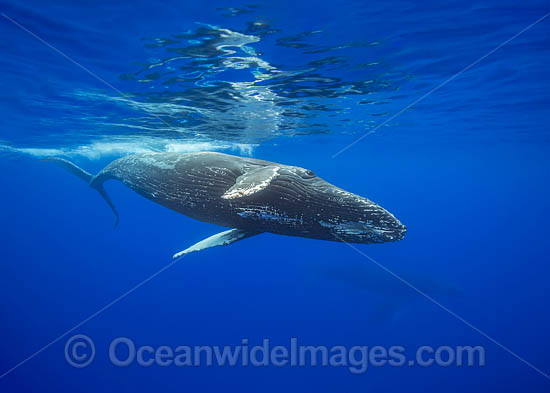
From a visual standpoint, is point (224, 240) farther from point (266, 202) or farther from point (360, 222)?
point (360, 222)

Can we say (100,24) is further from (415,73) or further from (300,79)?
(415,73)

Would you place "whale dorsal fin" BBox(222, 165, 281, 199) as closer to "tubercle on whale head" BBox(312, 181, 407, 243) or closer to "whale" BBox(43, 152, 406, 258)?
"whale" BBox(43, 152, 406, 258)

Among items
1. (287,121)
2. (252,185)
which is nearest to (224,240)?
(252,185)

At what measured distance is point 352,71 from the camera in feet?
34.2

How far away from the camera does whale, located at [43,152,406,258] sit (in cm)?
249

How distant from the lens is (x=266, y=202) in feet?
9.15

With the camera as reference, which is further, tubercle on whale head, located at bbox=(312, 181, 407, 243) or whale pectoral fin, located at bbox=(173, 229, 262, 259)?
whale pectoral fin, located at bbox=(173, 229, 262, 259)

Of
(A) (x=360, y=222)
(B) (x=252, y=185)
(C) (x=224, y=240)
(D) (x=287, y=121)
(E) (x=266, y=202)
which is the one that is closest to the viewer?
(A) (x=360, y=222)

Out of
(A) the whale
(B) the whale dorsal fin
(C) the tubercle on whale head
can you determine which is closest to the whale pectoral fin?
(A) the whale

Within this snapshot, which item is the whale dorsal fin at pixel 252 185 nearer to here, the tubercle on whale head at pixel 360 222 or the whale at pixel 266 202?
the whale at pixel 266 202

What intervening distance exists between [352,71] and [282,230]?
9392 millimetres

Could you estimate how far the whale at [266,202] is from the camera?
8.16 ft

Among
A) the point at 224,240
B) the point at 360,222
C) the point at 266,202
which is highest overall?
the point at 266,202

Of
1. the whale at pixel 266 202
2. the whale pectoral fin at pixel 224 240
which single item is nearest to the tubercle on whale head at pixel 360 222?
the whale at pixel 266 202
